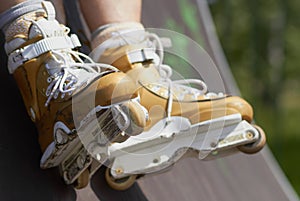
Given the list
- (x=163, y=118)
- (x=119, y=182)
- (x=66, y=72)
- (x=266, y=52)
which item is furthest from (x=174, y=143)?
(x=266, y=52)

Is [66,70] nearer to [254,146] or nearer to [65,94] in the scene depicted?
[65,94]

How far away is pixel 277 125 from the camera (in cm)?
1064

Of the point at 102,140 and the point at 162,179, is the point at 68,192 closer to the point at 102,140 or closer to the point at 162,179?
the point at 102,140

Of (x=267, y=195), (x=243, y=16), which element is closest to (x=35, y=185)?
(x=267, y=195)

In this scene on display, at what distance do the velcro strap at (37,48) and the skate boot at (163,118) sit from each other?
0.14m

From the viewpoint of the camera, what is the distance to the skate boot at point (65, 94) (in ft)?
4.99

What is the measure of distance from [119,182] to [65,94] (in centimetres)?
30

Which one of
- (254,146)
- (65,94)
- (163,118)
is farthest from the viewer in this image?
(254,146)

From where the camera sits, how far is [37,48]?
1.69 m

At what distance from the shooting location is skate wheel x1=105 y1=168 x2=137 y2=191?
1.84 meters

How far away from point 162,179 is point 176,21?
3.01ft

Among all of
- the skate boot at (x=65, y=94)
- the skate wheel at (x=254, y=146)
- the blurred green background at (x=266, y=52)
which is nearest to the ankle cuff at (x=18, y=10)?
the skate boot at (x=65, y=94)

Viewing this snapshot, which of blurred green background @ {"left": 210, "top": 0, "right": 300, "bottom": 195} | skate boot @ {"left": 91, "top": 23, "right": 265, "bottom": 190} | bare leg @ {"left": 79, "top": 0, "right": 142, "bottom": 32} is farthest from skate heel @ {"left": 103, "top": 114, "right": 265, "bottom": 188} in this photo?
blurred green background @ {"left": 210, "top": 0, "right": 300, "bottom": 195}

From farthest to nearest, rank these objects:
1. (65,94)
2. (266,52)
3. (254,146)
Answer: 1. (266,52)
2. (254,146)
3. (65,94)
